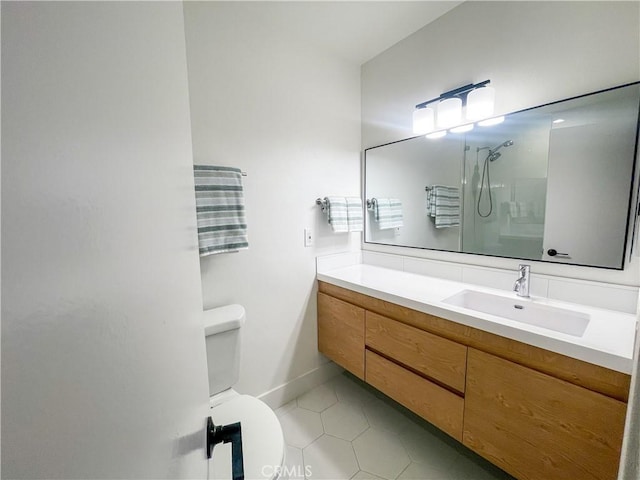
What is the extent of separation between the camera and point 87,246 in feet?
0.69

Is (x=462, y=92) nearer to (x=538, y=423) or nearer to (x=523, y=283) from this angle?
(x=523, y=283)

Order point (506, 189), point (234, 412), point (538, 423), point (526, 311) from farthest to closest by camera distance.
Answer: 1. point (506, 189)
2. point (526, 311)
3. point (234, 412)
4. point (538, 423)

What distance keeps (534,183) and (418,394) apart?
1.22 metres

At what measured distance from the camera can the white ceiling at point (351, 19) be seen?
59.4 inches

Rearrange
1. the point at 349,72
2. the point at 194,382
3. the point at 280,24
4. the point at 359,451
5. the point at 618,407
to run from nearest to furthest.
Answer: the point at 194,382 → the point at 618,407 → the point at 359,451 → the point at 280,24 → the point at 349,72

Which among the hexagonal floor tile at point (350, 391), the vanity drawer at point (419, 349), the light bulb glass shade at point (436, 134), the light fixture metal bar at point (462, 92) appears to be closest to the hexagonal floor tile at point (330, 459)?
the hexagonal floor tile at point (350, 391)

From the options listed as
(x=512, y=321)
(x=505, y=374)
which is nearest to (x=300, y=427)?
(x=505, y=374)

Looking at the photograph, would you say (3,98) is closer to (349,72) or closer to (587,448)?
(587,448)

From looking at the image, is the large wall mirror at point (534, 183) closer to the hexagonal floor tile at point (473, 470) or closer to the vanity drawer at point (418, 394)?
the vanity drawer at point (418, 394)

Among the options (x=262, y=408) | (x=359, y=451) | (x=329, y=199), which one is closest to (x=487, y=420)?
(x=359, y=451)

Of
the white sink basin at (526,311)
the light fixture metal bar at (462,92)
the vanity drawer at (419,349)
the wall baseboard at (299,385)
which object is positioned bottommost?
the wall baseboard at (299,385)

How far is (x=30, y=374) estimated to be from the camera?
0.15 m

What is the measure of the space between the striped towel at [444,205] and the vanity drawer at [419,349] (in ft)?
2.49

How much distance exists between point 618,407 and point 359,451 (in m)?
1.18
